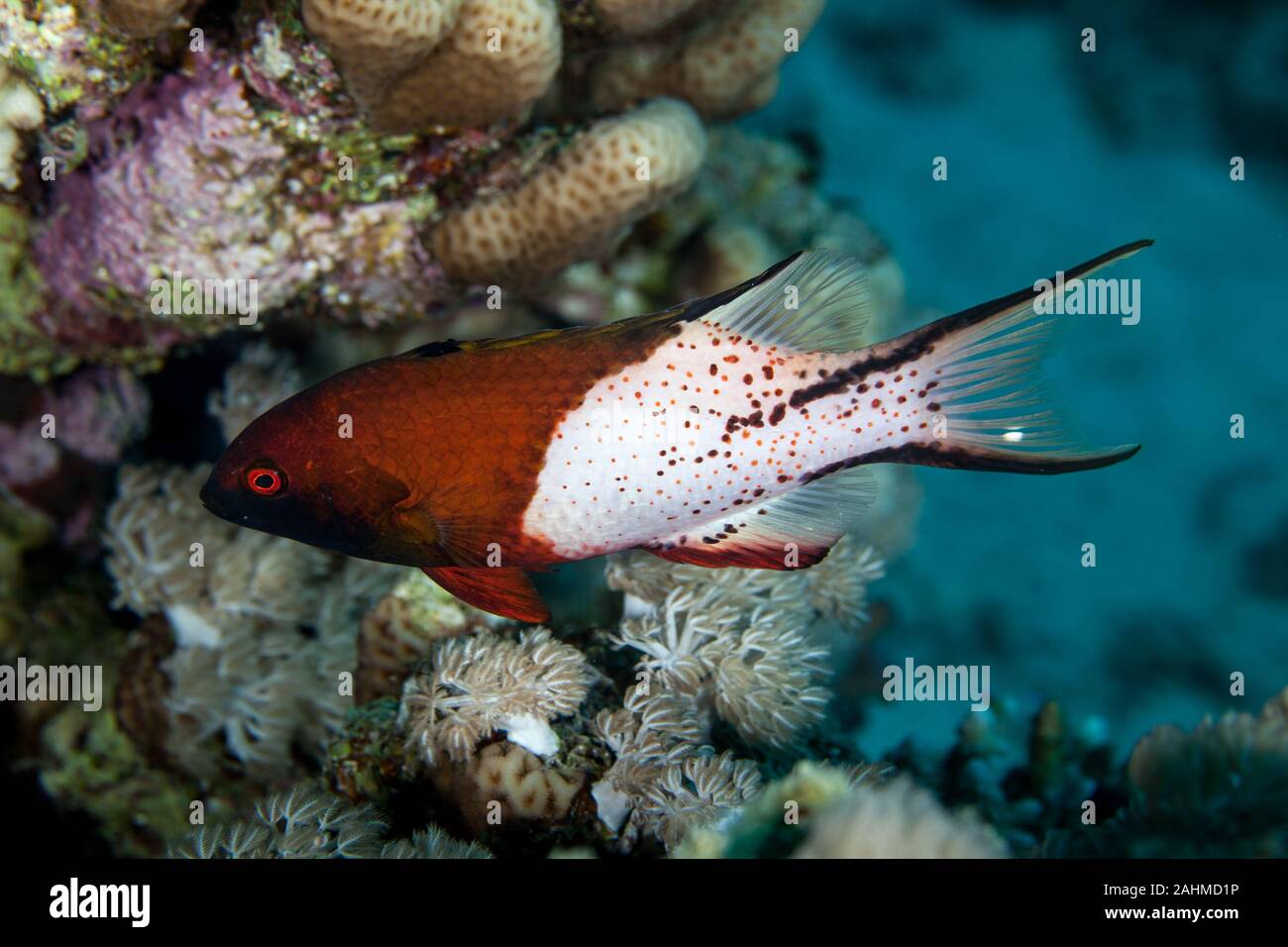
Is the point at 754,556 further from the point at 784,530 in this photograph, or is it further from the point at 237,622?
the point at 237,622

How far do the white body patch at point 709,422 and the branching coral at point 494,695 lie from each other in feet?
2.13

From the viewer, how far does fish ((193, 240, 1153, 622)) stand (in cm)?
251

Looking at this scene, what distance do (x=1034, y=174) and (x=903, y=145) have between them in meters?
1.92

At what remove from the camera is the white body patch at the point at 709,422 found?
2.55 meters

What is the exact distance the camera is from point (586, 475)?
8.44ft

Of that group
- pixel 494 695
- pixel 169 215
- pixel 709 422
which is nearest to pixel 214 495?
pixel 494 695

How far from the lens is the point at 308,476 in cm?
256

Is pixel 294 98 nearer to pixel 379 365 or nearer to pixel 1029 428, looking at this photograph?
pixel 379 365

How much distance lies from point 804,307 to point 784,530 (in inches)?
32.2

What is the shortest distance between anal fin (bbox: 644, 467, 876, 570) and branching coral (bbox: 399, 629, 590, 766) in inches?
23.8

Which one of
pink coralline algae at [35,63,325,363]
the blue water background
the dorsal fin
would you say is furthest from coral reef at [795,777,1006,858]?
the blue water background
